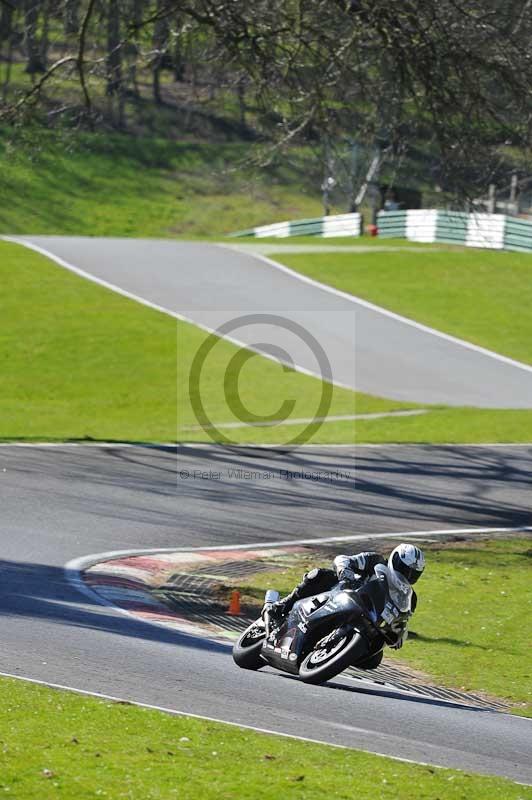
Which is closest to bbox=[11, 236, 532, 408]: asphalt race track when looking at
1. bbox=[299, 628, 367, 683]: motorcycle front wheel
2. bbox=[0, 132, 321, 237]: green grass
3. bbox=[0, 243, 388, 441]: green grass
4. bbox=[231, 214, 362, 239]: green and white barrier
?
bbox=[0, 243, 388, 441]: green grass

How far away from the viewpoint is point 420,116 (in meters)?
16.7

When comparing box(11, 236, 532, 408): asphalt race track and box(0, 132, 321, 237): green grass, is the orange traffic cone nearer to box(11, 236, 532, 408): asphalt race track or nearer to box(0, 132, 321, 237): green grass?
box(11, 236, 532, 408): asphalt race track

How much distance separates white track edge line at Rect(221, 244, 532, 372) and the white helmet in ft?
69.6

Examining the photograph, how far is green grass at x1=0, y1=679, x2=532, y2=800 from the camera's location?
677cm

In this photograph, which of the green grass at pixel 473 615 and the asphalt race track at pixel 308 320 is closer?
Answer: the green grass at pixel 473 615

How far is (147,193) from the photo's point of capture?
199 feet

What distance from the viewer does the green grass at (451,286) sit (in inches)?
1329

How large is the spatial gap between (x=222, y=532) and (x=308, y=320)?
56.4 feet

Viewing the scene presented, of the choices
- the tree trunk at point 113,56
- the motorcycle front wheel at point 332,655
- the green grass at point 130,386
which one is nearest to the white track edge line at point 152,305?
the green grass at point 130,386

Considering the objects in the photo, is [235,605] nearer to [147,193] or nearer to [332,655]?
[332,655]

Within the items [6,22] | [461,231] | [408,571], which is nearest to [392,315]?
[461,231]

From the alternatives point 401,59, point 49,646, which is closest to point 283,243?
point 401,59

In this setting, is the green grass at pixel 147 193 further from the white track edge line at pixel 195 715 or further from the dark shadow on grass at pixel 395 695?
the white track edge line at pixel 195 715

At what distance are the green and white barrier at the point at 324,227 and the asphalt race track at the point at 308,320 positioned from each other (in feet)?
26.7
